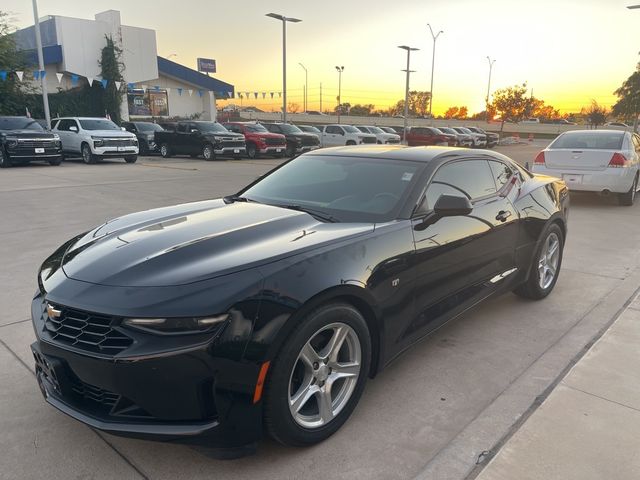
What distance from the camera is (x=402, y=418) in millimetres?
2979

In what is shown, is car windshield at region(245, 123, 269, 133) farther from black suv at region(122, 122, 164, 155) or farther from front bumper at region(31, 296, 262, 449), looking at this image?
front bumper at region(31, 296, 262, 449)

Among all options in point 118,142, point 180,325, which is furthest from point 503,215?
point 118,142

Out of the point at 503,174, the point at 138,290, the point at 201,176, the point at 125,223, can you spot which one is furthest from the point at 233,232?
the point at 201,176

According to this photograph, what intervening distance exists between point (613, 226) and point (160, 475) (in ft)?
27.7

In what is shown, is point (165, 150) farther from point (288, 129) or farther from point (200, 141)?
point (288, 129)

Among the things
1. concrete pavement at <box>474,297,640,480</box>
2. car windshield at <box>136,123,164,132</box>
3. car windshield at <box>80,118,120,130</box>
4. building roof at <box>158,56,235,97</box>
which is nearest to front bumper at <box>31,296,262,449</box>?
concrete pavement at <box>474,297,640,480</box>

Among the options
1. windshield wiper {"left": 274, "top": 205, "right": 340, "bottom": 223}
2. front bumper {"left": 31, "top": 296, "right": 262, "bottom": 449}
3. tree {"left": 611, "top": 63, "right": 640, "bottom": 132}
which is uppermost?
tree {"left": 611, "top": 63, "right": 640, "bottom": 132}

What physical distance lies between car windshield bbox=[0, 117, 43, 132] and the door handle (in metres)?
18.7

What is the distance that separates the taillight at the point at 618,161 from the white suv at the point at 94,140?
16464 millimetres

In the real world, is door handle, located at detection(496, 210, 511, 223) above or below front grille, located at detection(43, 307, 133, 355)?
above

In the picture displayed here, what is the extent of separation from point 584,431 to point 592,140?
30.3ft

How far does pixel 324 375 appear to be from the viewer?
270 centimetres

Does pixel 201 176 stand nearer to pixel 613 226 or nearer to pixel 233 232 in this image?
pixel 613 226

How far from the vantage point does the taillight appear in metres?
9.76
